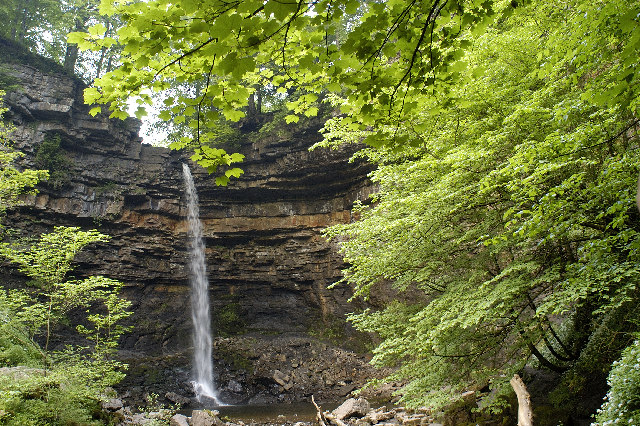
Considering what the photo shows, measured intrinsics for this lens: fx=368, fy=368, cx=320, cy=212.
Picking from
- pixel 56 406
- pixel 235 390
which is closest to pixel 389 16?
pixel 56 406

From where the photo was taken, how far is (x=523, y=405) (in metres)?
5.40

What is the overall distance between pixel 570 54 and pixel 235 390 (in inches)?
697

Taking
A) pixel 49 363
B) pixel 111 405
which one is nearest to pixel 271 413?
pixel 111 405

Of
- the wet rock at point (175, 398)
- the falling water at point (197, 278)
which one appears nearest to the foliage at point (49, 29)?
the falling water at point (197, 278)

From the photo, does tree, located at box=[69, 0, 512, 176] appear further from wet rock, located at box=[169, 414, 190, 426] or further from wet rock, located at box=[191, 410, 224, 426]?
wet rock, located at box=[169, 414, 190, 426]

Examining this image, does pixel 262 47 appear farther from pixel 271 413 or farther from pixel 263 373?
pixel 263 373

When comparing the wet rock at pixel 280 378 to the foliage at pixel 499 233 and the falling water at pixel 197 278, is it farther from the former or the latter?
the foliage at pixel 499 233

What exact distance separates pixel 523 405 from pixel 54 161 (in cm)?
2141

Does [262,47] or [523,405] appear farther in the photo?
[523,405]

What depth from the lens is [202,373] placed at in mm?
17656

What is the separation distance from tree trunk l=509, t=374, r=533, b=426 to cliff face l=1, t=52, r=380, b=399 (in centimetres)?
1380

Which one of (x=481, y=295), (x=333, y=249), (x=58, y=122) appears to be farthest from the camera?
(x=333, y=249)

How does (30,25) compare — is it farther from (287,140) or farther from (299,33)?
(299,33)

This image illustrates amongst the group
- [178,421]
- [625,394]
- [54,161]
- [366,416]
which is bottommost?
[366,416]
